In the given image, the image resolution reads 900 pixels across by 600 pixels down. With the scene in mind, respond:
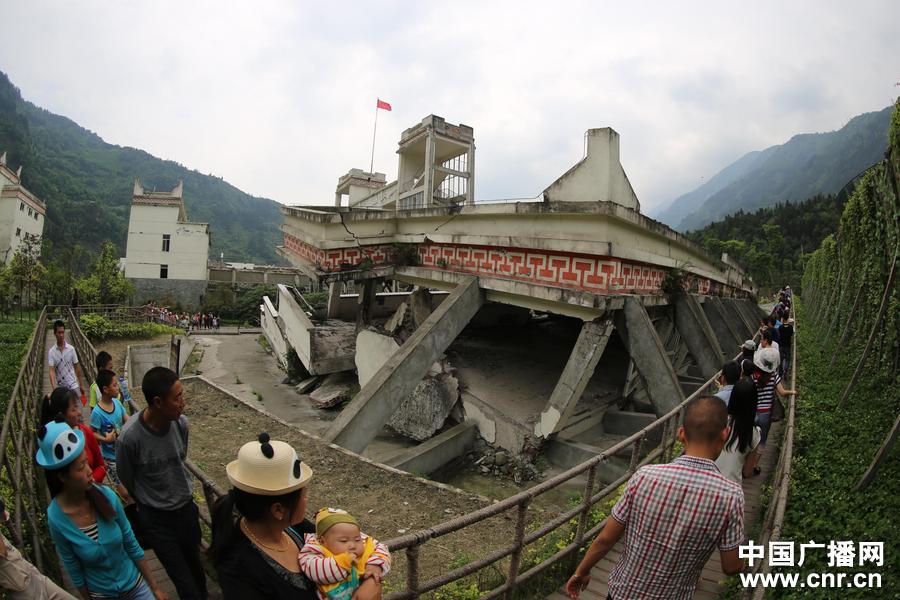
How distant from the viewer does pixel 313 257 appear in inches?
414

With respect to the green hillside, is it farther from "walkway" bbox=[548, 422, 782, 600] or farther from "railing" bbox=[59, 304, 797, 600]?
"railing" bbox=[59, 304, 797, 600]

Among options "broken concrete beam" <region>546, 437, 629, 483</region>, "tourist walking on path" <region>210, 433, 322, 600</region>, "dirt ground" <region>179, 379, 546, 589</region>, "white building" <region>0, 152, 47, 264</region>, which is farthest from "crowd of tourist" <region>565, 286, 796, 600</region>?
"white building" <region>0, 152, 47, 264</region>

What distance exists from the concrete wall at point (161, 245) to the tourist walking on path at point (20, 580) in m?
40.9

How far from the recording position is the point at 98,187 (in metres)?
76.1

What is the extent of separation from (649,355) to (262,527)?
6613mm

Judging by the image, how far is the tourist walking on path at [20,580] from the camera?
6.68 ft

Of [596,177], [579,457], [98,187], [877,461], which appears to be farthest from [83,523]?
[98,187]

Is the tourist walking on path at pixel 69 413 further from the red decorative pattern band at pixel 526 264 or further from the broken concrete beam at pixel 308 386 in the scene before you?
the broken concrete beam at pixel 308 386

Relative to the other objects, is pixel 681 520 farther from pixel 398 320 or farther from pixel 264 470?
pixel 398 320

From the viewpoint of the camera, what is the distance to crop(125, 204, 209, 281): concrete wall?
124 feet

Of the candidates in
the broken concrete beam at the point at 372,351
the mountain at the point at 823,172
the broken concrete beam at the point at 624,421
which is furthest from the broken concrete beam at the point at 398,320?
the mountain at the point at 823,172

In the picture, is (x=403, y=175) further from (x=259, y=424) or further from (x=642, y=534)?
(x=642, y=534)

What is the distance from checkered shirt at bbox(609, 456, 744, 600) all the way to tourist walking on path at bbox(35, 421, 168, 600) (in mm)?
2576

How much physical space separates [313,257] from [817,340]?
602 inches
